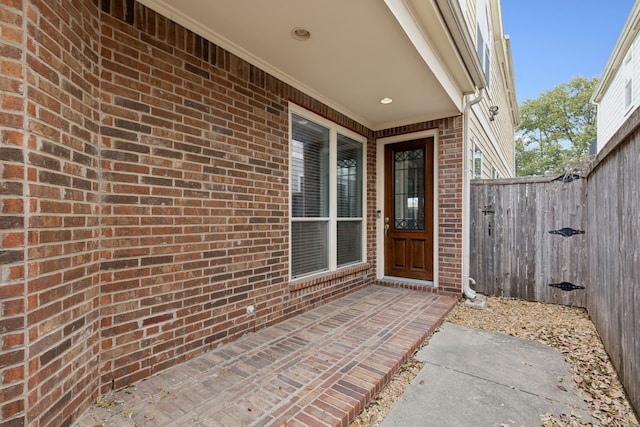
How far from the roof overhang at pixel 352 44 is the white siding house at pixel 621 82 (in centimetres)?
370

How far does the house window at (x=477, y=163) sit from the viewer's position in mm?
5600

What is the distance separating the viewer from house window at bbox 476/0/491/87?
5500mm

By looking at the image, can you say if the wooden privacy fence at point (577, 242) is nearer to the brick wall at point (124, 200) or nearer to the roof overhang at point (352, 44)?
the roof overhang at point (352, 44)

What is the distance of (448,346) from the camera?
9.24 feet

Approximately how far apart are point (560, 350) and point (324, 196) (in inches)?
113

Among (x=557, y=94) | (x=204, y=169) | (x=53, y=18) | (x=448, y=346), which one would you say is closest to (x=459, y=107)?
(x=448, y=346)

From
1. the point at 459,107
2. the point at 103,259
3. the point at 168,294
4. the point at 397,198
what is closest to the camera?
the point at 103,259

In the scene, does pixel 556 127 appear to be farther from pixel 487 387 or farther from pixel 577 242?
pixel 487 387

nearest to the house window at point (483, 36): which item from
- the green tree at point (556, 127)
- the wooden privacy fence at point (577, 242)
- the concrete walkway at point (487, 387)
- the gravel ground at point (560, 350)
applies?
the wooden privacy fence at point (577, 242)

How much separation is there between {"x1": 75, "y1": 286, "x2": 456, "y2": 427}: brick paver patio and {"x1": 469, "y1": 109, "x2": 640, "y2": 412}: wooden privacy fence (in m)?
1.50

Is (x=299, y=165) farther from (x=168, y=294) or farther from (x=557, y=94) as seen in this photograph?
(x=557, y=94)

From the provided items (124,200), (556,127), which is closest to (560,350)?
(124,200)

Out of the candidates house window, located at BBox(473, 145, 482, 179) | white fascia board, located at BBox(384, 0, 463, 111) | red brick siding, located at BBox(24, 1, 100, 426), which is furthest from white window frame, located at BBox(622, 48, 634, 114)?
red brick siding, located at BBox(24, 1, 100, 426)

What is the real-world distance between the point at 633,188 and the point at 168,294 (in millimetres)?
3292
